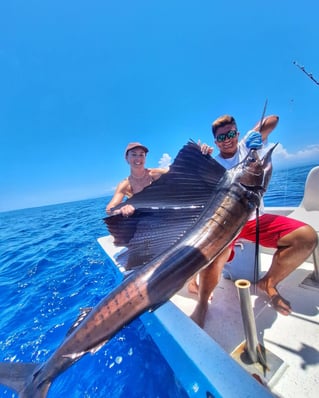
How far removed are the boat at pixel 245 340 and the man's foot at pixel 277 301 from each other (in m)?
0.05

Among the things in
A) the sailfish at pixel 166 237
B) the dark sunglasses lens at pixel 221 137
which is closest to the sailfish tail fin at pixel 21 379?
the sailfish at pixel 166 237

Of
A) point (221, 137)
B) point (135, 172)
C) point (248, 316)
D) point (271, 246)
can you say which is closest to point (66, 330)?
point (135, 172)

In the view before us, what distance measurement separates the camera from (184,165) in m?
1.45

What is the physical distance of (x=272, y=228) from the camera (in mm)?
2137

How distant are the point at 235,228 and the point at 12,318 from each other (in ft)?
13.3

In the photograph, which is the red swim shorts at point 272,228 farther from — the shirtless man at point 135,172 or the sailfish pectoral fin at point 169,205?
the shirtless man at point 135,172

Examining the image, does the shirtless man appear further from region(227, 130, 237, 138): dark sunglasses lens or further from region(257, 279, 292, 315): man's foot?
region(257, 279, 292, 315): man's foot

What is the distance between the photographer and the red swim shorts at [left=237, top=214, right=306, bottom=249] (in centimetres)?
209

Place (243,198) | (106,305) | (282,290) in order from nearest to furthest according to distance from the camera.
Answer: (106,305)
(243,198)
(282,290)

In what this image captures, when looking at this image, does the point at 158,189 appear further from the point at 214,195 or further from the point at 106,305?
the point at 106,305

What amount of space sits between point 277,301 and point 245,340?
627 millimetres

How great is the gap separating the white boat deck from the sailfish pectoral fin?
1102 millimetres

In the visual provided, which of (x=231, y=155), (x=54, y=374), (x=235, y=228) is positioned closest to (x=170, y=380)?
(x=54, y=374)

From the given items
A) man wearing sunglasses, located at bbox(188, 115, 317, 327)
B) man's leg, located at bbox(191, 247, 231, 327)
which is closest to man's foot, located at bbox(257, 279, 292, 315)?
man wearing sunglasses, located at bbox(188, 115, 317, 327)
